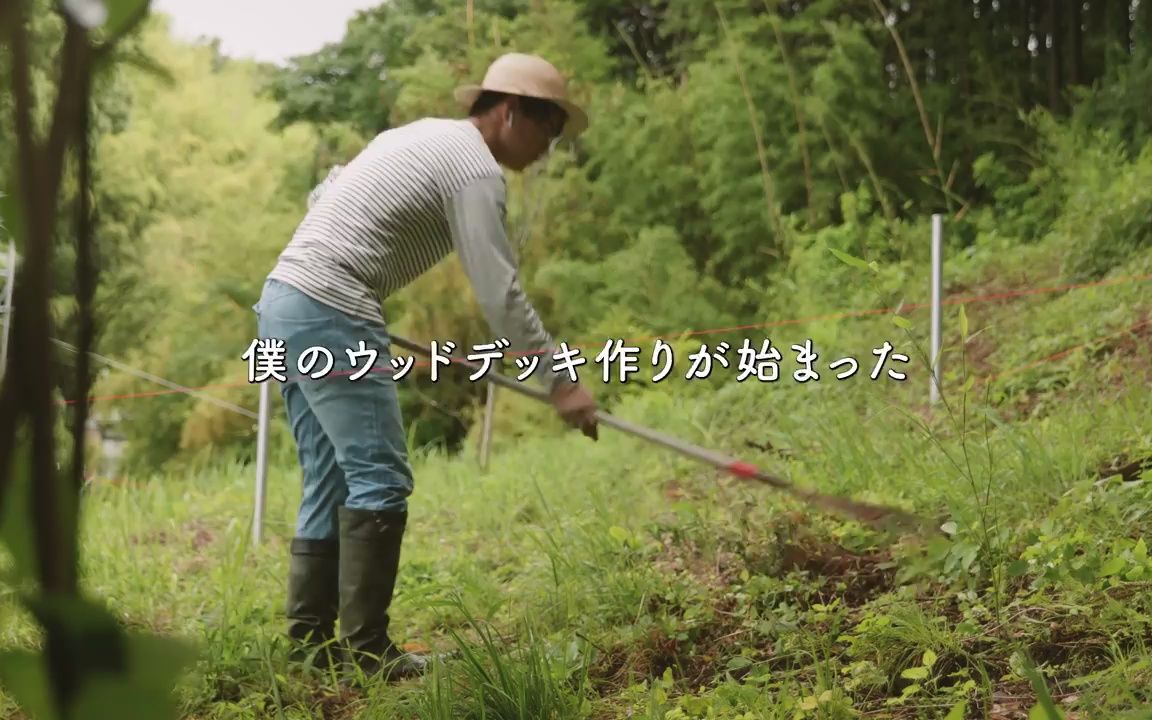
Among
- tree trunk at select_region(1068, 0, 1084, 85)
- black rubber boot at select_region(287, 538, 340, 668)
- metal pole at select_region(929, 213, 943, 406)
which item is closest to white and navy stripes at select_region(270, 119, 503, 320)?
black rubber boot at select_region(287, 538, 340, 668)

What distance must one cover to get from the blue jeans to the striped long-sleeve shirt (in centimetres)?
4

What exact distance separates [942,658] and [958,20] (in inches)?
253

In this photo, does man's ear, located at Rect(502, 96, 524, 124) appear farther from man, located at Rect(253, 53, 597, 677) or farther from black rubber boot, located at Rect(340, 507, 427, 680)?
black rubber boot, located at Rect(340, 507, 427, 680)

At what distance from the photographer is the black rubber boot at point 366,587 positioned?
2.31 m

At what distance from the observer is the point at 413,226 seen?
237cm

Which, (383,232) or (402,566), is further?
(402,566)

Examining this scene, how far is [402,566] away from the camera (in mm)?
3350

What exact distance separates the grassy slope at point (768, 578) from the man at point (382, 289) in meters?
0.20

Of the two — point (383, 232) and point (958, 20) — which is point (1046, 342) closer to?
point (383, 232)

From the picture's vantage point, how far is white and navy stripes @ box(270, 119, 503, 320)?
229 cm

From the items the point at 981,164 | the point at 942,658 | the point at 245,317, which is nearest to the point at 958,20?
the point at 981,164

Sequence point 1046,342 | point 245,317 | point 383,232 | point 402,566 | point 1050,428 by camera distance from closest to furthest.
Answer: point 383,232, point 1050,428, point 402,566, point 1046,342, point 245,317

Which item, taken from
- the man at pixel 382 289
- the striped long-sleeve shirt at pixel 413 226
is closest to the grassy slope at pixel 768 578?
the man at pixel 382 289

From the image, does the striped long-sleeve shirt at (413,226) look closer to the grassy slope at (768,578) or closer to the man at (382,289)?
the man at (382,289)
